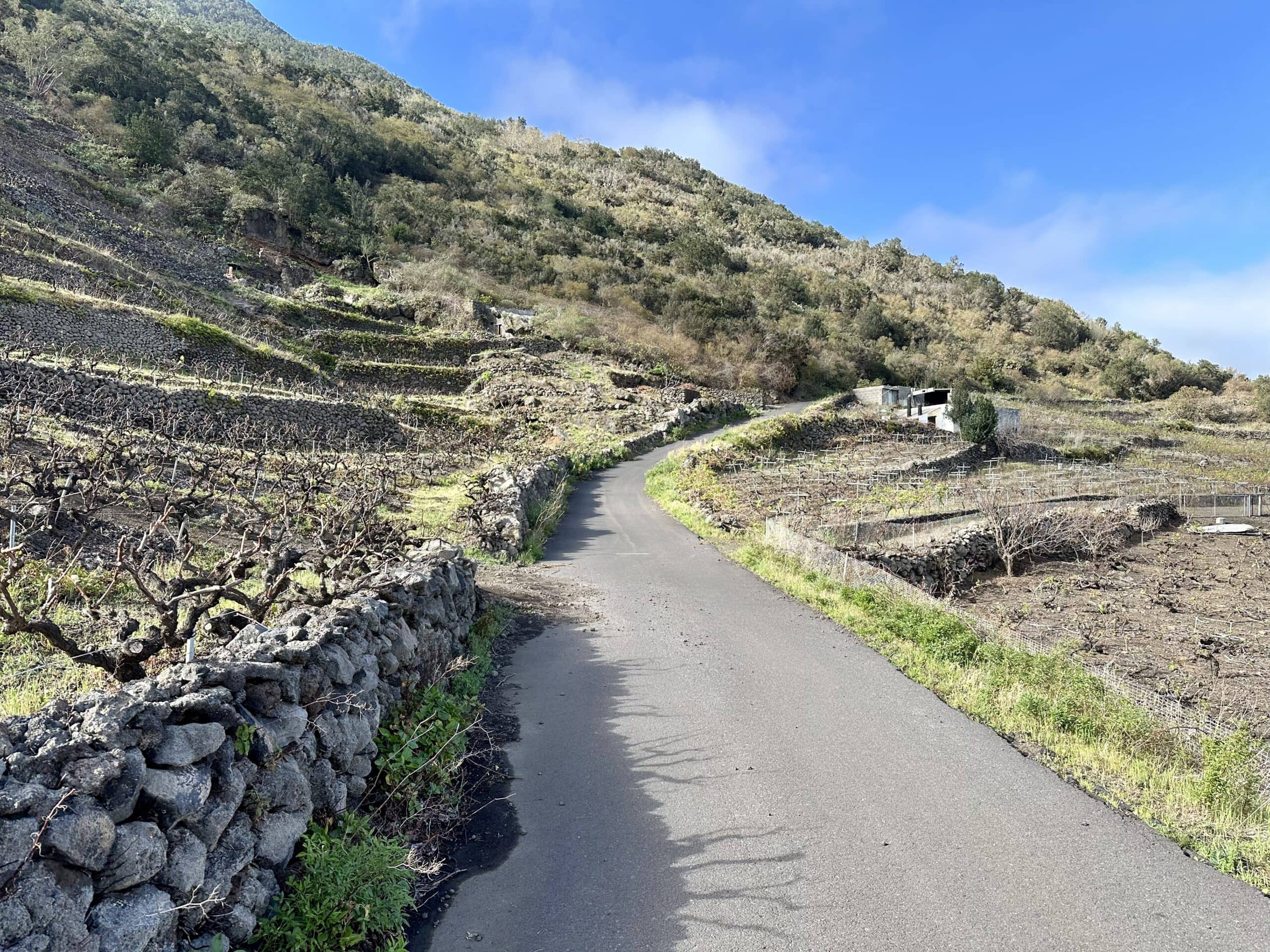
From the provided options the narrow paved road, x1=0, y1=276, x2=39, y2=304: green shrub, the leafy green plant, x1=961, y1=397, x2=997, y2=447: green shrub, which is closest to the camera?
the leafy green plant

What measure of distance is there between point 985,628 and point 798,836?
6.22 metres

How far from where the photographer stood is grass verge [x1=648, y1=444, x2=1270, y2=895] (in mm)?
5778

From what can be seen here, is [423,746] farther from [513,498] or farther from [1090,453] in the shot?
[1090,453]

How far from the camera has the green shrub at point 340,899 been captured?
398cm

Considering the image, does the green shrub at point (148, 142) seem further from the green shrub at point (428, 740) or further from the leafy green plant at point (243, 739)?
the leafy green plant at point (243, 739)

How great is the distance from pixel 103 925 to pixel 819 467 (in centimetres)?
3095

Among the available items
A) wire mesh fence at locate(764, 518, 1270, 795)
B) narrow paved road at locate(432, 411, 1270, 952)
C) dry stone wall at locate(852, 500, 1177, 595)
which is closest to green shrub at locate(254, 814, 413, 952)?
narrow paved road at locate(432, 411, 1270, 952)

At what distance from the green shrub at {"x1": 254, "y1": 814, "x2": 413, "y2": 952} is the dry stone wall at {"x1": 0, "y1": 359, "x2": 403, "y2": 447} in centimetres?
2034

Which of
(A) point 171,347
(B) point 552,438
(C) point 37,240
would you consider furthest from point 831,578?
(C) point 37,240

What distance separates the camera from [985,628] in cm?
1041

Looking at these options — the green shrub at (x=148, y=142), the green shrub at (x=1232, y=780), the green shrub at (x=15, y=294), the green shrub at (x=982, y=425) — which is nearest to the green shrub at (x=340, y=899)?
the green shrub at (x=1232, y=780)

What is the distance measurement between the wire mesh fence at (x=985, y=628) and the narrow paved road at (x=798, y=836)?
1818 millimetres

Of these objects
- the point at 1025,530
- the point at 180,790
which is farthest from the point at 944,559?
the point at 180,790

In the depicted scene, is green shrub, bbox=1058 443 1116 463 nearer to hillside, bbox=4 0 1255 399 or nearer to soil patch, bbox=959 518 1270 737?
soil patch, bbox=959 518 1270 737
